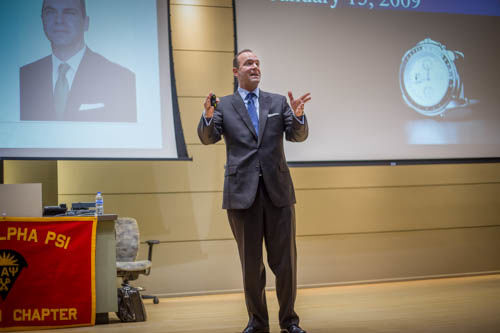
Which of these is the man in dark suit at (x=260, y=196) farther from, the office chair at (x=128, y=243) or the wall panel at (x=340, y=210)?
the wall panel at (x=340, y=210)

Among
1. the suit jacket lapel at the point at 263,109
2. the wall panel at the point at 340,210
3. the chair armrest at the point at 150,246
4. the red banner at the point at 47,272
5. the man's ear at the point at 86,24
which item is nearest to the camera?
the suit jacket lapel at the point at 263,109

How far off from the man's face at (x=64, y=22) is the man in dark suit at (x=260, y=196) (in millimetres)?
2550

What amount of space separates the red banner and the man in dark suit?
1.38 meters

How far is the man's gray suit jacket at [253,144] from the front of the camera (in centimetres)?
275

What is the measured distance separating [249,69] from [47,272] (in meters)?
2.01

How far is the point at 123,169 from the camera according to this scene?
193 inches

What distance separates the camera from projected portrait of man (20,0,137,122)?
464 cm

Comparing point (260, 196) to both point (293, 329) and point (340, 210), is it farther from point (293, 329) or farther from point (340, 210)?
point (340, 210)

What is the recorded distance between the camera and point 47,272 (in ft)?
11.8

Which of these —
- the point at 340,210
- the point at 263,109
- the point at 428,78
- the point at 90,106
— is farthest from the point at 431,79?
the point at 90,106

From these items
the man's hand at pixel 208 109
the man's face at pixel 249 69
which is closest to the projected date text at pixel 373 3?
the man's face at pixel 249 69

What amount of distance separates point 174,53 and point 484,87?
3243mm

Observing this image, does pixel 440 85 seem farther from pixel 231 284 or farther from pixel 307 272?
pixel 231 284

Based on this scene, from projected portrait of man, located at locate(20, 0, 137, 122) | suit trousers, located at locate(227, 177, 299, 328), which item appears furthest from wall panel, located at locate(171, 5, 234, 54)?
suit trousers, located at locate(227, 177, 299, 328)
